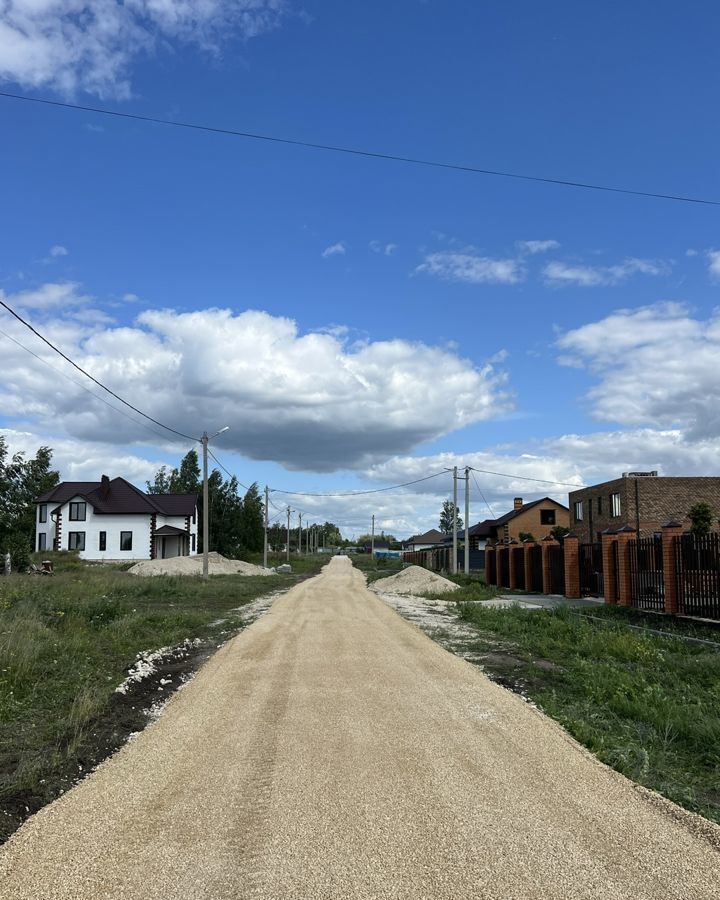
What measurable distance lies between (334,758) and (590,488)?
151 ft

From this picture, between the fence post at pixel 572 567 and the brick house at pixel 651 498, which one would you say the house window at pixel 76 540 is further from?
the fence post at pixel 572 567

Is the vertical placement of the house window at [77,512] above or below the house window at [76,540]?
above

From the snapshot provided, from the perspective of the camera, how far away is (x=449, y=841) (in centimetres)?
422

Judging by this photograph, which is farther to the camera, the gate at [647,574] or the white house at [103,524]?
the white house at [103,524]

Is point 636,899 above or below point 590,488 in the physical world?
below

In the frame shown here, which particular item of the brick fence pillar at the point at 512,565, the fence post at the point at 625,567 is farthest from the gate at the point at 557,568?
the fence post at the point at 625,567

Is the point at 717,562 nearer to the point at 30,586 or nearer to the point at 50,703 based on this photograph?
the point at 50,703

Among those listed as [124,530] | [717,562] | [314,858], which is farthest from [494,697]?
[124,530]

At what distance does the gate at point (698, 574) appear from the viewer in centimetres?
1576

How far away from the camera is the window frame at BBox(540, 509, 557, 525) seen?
72.0 meters

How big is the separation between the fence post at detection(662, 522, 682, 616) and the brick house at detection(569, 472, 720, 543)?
24.8m

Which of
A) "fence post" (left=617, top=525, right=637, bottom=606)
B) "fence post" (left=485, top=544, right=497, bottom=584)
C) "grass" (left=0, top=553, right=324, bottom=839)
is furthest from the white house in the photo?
"fence post" (left=617, top=525, right=637, bottom=606)

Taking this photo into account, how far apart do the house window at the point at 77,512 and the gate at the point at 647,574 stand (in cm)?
5011

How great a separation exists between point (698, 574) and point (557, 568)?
469 inches
